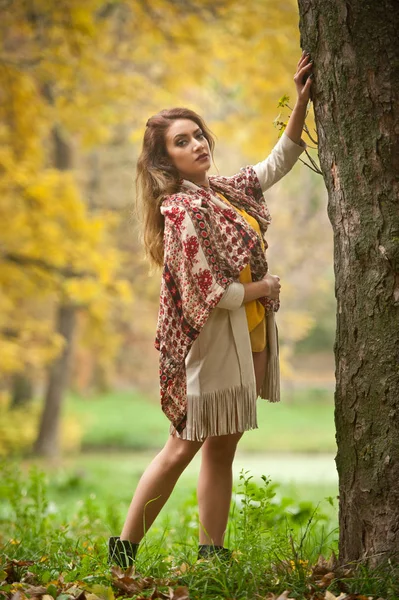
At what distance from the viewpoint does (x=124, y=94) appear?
7.61 m

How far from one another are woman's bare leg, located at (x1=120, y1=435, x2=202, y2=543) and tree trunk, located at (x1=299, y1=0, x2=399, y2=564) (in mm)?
604

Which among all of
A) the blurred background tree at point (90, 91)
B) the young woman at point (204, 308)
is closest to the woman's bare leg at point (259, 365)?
the young woman at point (204, 308)

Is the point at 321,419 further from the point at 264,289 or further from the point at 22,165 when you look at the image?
the point at 264,289

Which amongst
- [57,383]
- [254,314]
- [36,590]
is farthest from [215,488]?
[57,383]

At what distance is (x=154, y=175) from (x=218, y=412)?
0.94 metres

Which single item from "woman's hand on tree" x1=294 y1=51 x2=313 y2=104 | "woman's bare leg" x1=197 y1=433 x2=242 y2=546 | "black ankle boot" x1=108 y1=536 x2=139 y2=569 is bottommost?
"black ankle boot" x1=108 y1=536 x2=139 y2=569

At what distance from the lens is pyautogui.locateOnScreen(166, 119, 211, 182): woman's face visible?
2.85 metres

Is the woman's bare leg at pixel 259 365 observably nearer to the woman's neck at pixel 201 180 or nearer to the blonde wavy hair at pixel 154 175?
the blonde wavy hair at pixel 154 175

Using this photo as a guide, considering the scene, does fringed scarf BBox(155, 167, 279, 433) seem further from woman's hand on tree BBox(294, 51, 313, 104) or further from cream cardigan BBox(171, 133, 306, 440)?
woman's hand on tree BBox(294, 51, 313, 104)

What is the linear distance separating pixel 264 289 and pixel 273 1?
14.6ft

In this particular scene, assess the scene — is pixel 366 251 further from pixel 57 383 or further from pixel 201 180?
pixel 57 383

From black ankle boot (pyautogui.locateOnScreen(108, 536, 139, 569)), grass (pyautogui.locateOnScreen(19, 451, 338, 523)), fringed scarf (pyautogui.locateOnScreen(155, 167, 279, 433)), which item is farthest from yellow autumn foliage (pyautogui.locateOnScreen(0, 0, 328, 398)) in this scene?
black ankle boot (pyautogui.locateOnScreen(108, 536, 139, 569))

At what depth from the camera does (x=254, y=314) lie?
111 inches

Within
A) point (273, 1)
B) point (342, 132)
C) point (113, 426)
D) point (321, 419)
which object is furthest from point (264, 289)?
point (321, 419)
